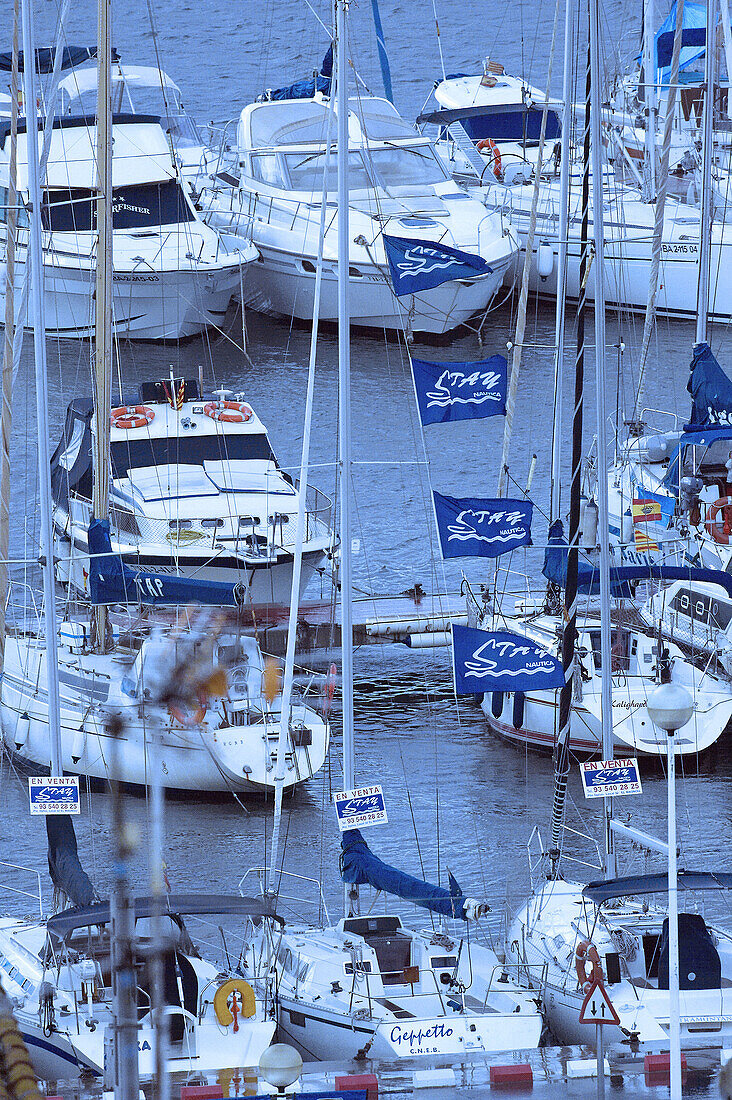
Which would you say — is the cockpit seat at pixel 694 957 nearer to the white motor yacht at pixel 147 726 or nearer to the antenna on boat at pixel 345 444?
the antenna on boat at pixel 345 444

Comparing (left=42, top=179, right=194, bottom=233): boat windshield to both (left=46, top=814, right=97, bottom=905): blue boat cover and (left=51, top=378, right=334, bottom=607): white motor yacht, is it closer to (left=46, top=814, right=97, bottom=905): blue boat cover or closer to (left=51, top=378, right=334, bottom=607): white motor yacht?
(left=51, top=378, right=334, bottom=607): white motor yacht

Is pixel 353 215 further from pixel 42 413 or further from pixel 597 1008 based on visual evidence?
pixel 597 1008

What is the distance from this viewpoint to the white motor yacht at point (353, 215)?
125 feet

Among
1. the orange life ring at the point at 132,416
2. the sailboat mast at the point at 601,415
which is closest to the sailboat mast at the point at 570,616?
the sailboat mast at the point at 601,415

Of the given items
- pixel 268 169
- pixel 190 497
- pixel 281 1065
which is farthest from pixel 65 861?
pixel 268 169

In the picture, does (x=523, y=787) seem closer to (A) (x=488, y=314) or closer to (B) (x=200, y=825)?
(B) (x=200, y=825)

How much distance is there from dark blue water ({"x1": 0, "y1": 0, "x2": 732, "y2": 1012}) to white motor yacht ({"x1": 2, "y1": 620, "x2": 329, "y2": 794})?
456 mm

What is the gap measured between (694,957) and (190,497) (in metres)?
11.8

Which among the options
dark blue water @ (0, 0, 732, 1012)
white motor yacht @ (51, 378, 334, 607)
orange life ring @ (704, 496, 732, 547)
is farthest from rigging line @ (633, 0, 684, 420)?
white motor yacht @ (51, 378, 334, 607)

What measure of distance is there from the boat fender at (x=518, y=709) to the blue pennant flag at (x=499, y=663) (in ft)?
15.5

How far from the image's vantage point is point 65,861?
64.4 ft

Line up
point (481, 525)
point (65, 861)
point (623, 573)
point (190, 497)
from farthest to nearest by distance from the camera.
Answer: point (190, 497), point (623, 573), point (481, 525), point (65, 861)

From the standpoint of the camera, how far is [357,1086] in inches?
661

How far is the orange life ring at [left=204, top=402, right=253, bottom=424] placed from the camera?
29328 mm
